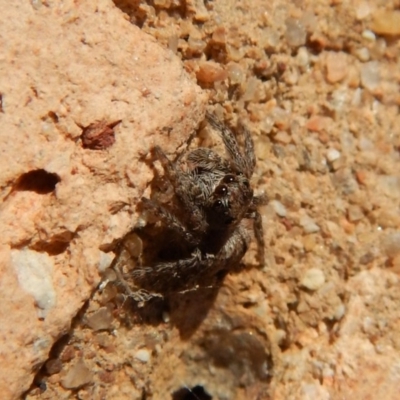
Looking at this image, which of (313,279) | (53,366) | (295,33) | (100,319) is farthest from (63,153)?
(295,33)

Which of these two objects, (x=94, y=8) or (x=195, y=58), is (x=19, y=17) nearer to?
(x=94, y=8)

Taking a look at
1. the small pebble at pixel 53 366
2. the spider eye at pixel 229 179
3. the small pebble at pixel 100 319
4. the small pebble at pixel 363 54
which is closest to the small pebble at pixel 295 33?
the small pebble at pixel 363 54

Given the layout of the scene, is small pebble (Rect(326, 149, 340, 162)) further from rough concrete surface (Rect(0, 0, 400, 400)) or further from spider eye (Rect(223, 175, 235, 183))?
spider eye (Rect(223, 175, 235, 183))

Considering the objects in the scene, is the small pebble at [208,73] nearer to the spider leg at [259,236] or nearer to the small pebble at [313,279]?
the spider leg at [259,236]

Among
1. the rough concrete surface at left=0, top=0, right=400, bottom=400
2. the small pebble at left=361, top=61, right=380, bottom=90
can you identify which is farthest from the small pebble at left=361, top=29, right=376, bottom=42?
the small pebble at left=361, top=61, right=380, bottom=90


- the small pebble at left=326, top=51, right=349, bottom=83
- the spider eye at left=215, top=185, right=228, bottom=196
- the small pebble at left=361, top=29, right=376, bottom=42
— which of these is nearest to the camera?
the spider eye at left=215, top=185, right=228, bottom=196

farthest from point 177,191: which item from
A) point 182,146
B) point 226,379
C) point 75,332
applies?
point 226,379

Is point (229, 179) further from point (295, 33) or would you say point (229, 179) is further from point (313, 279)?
point (295, 33)
